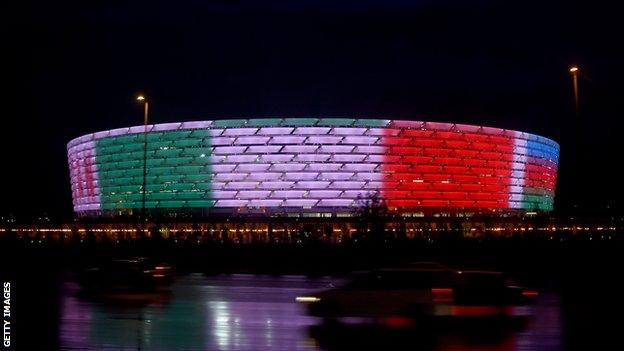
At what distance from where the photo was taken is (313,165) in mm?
97750

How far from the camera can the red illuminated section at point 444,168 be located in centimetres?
10012

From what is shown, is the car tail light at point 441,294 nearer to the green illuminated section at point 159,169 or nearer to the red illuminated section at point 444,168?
the red illuminated section at point 444,168

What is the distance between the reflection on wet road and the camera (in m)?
13.5

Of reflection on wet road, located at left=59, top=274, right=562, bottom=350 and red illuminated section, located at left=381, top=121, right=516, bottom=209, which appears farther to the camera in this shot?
red illuminated section, located at left=381, top=121, right=516, bottom=209

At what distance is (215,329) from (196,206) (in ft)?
281

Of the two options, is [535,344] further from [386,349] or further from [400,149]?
[400,149]

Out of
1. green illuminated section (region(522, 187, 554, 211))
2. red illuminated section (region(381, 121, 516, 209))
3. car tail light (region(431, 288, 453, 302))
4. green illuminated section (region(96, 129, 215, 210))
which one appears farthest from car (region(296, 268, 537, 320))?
green illuminated section (region(522, 187, 554, 211))

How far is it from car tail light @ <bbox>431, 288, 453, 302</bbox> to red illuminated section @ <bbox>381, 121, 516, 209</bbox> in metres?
81.1

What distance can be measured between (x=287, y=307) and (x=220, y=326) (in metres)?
3.71

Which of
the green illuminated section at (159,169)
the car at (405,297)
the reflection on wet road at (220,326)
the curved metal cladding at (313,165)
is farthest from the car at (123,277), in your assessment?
the green illuminated section at (159,169)

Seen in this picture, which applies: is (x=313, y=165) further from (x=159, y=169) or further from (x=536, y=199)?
(x=536, y=199)

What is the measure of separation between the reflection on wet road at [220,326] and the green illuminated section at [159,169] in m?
77.4

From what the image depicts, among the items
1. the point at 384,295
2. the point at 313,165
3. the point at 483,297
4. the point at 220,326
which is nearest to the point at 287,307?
the point at 220,326

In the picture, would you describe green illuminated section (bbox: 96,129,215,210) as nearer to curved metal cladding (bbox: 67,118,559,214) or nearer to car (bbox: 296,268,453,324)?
curved metal cladding (bbox: 67,118,559,214)
